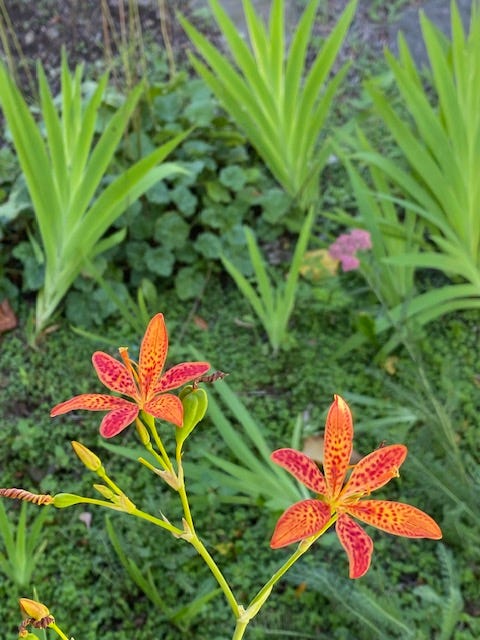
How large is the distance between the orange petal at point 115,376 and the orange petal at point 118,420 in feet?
0.12

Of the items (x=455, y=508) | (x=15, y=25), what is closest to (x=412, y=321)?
(x=455, y=508)

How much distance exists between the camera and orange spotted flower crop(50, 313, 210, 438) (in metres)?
0.68

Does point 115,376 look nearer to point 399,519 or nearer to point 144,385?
point 144,385

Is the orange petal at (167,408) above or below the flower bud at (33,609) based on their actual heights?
above

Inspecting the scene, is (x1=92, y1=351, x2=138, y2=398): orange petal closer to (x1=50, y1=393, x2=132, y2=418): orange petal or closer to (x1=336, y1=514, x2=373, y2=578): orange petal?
(x1=50, y1=393, x2=132, y2=418): orange petal

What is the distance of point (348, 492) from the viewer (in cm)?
69

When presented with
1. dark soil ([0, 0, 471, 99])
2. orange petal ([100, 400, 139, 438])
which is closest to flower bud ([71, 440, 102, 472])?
orange petal ([100, 400, 139, 438])

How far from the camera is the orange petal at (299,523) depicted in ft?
2.03

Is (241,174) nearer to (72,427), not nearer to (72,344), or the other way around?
(72,344)

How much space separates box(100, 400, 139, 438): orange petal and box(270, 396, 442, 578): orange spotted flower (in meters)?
0.13

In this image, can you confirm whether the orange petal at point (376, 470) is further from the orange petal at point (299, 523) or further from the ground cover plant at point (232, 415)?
the ground cover plant at point (232, 415)

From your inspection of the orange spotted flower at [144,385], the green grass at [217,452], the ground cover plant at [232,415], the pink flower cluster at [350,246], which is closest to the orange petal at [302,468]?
the orange spotted flower at [144,385]

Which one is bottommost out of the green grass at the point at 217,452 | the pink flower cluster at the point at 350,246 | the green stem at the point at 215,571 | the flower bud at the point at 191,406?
the green grass at the point at 217,452

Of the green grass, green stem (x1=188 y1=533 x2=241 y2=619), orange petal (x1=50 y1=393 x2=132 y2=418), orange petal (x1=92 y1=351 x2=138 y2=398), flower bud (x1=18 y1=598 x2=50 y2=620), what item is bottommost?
the green grass
